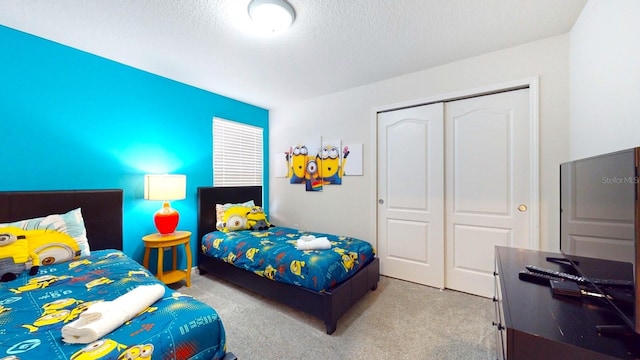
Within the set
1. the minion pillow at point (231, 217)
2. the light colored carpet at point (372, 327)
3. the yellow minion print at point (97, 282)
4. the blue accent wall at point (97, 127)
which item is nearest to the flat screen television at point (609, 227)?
the light colored carpet at point (372, 327)

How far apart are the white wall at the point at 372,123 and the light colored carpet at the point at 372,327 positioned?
87 cm

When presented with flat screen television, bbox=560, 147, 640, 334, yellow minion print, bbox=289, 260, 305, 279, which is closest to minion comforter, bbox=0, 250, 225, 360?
yellow minion print, bbox=289, 260, 305, 279

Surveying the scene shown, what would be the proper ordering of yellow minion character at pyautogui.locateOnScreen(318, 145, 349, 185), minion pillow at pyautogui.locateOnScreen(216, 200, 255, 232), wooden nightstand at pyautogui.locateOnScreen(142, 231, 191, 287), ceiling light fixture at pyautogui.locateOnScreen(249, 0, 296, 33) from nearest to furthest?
1. ceiling light fixture at pyautogui.locateOnScreen(249, 0, 296, 33)
2. wooden nightstand at pyautogui.locateOnScreen(142, 231, 191, 287)
3. minion pillow at pyautogui.locateOnScreen(216, 200, 255, 232)
4. yellow minion character at pyautogui.locateOnScreen(318, 145, 349, 185)

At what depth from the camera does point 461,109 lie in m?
2.56

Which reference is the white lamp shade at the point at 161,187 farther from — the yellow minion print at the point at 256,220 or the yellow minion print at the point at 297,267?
the yellow minion print at the point at 297,267

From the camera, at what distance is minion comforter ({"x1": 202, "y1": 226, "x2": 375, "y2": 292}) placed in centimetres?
198

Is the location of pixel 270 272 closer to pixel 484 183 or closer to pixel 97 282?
pixel 97 282

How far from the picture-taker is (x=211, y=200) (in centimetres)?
326

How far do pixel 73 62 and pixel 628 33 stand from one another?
406cm

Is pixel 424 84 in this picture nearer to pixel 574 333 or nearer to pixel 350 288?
pixel 350 288

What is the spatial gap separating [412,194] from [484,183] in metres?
0.72

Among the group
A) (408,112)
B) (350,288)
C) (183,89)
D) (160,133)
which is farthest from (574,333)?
(183,89)

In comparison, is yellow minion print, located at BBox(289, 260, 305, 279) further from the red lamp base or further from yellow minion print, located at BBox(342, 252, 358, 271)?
the red lamp base

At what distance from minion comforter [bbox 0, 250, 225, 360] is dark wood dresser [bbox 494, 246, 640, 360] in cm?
126
